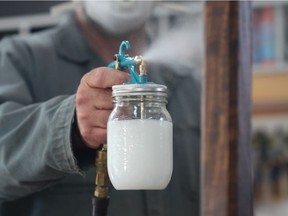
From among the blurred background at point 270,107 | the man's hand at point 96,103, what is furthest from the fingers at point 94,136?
the blurred background at point 270,107

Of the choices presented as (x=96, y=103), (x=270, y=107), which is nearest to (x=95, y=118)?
(x=96, y=103)

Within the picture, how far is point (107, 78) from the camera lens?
1.82 feet

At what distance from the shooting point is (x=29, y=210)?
28.7 inches

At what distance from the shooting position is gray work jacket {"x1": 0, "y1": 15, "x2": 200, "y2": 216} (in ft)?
2.08

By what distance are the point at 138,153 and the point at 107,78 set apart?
8 cm

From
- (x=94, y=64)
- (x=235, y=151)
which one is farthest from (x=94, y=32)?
(x=235, y=151)

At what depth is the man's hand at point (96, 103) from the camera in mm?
555

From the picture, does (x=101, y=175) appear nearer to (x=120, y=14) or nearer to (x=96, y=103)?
(x=96, y=103)

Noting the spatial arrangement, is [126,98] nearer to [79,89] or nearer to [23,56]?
[79,89]

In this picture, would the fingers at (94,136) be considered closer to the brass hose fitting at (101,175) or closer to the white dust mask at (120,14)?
the brass hose fitting at (101,175)

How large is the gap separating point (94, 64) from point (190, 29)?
161 mm

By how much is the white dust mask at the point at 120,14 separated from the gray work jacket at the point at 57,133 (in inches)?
1.7

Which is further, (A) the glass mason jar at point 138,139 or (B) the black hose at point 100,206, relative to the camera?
(B) the black hose at point 100,206

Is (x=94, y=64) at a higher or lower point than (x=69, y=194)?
higher
